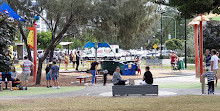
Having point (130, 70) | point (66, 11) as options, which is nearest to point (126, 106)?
point (66, 11)

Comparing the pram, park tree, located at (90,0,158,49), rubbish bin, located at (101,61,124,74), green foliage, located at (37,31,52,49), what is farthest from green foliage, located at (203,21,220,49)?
green foliage, located at (37,31,52,49)

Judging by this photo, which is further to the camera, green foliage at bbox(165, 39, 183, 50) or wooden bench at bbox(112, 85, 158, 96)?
green foliage at bbox(165, 39, 183, 50)

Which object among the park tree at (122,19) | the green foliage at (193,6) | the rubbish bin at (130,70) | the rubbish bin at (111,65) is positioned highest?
the park tree at (122,19)

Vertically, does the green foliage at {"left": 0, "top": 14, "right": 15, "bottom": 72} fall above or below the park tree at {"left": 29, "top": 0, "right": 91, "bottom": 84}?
below

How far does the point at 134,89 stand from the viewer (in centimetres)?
1427

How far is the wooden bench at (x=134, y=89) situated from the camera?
557 inches

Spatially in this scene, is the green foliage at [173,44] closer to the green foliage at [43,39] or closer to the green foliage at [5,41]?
the green foliage at [43,39]

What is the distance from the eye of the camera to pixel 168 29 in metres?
94.6

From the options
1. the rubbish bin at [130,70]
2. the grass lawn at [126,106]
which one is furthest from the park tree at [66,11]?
the grass lawn at [126,106]

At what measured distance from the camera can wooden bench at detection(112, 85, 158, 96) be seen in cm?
1414

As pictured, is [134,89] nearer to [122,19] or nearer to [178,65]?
[122,19]

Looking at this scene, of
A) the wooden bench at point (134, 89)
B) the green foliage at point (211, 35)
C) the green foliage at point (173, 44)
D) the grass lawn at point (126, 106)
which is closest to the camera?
the grass lawn at point (126, 106)

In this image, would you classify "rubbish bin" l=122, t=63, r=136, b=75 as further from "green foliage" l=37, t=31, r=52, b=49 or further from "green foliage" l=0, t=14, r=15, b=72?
"green foliage" l=37, t=31, r=52, b=49

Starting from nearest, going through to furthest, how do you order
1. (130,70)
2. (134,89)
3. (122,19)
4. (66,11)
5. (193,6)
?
(193,6), (134,89), (66,11), (122,19), (130,70)
